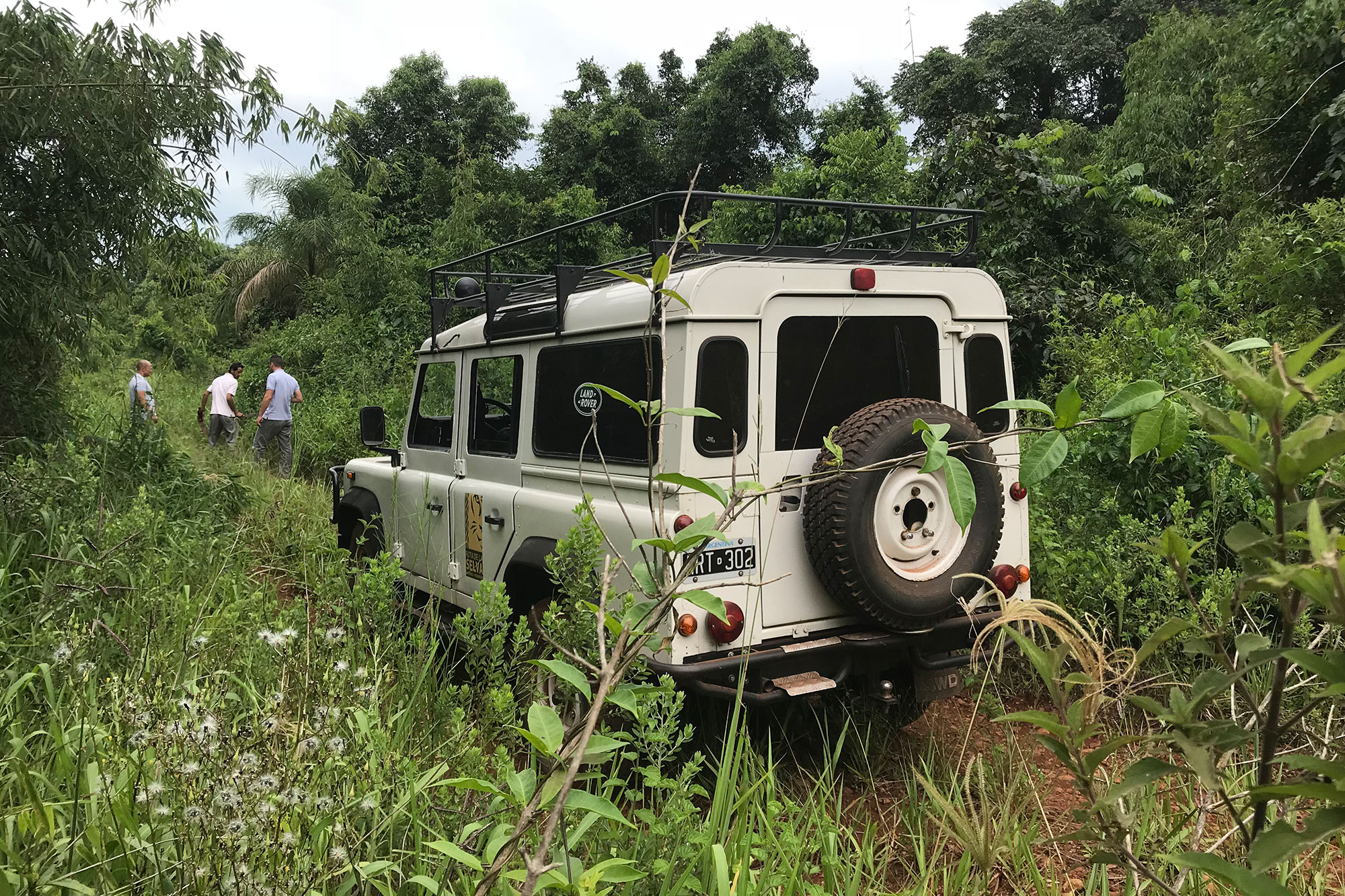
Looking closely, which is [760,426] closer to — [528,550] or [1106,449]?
[528,550]

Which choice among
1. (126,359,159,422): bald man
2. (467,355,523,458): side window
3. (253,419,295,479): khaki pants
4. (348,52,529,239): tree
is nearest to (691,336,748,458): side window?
(467,355,523,458): side window

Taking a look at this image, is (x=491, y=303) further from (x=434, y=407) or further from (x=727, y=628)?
(x=727, y=628)

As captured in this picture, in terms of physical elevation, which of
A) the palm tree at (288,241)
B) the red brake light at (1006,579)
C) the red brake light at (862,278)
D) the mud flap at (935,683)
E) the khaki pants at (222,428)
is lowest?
the mud flap at (935,683)

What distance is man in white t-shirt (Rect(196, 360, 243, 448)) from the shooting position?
12133 mm

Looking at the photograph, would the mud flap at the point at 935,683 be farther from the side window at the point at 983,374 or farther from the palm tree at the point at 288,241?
A: the palm tree at the point at 288,241

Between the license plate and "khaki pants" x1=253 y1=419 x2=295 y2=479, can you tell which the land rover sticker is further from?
"khaki pants" x1=253 y1=419 x2=295 y2=479

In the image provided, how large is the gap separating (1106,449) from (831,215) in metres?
6.94

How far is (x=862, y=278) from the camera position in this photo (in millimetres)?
3801

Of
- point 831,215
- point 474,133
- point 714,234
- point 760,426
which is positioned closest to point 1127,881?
point 760,426

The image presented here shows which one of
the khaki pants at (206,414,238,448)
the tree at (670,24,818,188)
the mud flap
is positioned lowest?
the mud flap

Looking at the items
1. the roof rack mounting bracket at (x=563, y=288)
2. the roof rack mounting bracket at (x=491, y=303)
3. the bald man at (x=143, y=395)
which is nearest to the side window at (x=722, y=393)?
the roof rack mounting bracket at (x=563, y=288)

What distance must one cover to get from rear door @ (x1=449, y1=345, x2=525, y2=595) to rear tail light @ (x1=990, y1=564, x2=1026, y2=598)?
2181 millimetres

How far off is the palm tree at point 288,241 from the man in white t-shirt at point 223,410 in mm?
10158

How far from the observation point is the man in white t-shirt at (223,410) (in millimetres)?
12133
